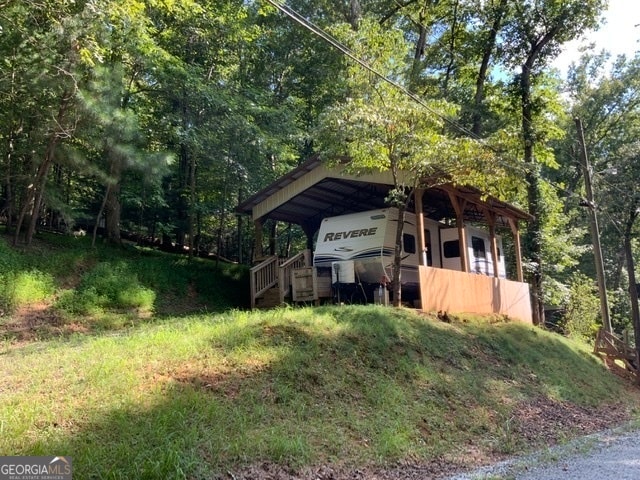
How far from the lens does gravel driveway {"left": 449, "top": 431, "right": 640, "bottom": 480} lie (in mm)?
5156

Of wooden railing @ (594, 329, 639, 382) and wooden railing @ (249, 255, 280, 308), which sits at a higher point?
wooden railing @ (249, 255, 280, 308)

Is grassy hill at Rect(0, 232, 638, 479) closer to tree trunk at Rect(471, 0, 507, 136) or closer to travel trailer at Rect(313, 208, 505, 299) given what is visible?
travel trailer at Rect(313, 208, 505, 299)

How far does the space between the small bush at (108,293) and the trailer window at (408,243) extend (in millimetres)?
7350

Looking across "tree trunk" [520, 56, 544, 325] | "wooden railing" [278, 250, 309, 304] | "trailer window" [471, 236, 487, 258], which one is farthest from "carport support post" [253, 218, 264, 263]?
"tree trunk" [520, 56, 544, 325]

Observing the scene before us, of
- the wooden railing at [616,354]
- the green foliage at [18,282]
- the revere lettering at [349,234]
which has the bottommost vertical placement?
the wooden railing at [616,354]

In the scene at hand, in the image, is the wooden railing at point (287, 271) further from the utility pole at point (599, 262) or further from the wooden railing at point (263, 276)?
the utility pole at point (599, 262)

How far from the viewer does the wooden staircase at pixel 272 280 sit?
44.6 feet

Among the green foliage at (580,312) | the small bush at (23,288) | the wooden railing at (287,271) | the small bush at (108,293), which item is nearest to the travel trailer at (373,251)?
the wooden railing at (287,271)

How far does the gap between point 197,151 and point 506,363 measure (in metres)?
11.5

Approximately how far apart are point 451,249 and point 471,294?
2492 mm

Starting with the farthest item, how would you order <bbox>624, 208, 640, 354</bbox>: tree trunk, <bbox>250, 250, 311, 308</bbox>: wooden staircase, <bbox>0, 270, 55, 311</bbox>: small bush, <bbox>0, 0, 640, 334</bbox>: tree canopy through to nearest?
<bbox>624, 208, 640, 354</bbox>: tree trunk, <bbox>250, 250, 311, 308</bbox>: wooden staircase, <bbox>0, 270, 55, 311</bbox>: small bush, <bbox>0, 0, 640, 334</bbox>: tree canopy

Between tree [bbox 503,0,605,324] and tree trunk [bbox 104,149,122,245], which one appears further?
tree [bbox 503,0,605,324]

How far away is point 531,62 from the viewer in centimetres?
2011

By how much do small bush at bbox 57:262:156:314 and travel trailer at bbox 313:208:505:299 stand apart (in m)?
4.98
